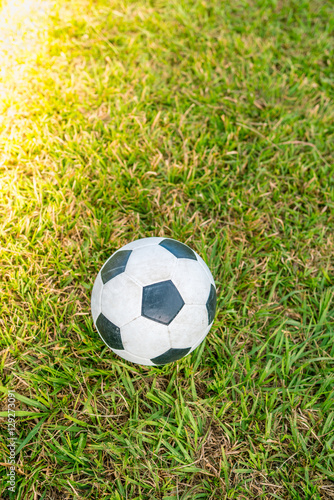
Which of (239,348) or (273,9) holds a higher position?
(273,9)

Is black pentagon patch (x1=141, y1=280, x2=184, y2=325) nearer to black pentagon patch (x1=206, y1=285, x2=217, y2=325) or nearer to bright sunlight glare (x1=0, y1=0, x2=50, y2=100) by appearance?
black pentagon patch (x1=206, y1=285, x2=217, y2=325)

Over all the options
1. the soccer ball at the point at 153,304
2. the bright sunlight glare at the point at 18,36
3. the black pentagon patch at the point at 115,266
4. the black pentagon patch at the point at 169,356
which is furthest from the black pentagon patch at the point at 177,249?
the bright sunlight glare at the point at 18,36

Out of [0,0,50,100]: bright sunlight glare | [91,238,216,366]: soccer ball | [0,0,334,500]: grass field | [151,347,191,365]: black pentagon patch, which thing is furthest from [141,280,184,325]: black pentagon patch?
[0,0,50,100]: bright sunlight glare

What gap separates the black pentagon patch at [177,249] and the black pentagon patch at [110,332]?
49cm

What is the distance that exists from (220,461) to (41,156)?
2417mm

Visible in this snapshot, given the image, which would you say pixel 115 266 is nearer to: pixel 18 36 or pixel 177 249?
pixel 177 249

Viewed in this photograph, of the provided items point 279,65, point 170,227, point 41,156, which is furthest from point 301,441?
point 279,65

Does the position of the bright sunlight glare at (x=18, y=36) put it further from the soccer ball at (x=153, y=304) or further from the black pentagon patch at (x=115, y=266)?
the soccer ball at (x=153, y=304)

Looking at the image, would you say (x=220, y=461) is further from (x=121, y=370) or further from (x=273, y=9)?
(x=273, y=9)

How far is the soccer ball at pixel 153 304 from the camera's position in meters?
1.70

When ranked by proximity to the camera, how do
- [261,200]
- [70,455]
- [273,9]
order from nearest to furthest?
[70,455], [261,200], [273,9]

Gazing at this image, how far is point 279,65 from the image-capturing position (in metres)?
3.51

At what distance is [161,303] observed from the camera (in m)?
1.70

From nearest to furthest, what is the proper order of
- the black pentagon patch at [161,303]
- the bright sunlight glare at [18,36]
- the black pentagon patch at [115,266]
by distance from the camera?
the black pentagon patch at [161,303], the black pentagon patch at [115,266], the bright sunlight glare at [18,36]
